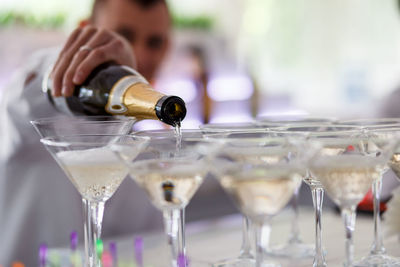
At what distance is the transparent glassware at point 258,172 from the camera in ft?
2.37

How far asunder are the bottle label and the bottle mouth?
4.9 inches

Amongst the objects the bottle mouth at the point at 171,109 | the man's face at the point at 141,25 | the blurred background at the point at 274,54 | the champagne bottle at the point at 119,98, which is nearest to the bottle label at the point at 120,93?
the champagne bottle at the point at 119,98

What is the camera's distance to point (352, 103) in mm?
6523

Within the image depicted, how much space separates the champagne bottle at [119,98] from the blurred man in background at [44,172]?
454 millimetres

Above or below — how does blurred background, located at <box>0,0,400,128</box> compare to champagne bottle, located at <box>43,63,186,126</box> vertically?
above

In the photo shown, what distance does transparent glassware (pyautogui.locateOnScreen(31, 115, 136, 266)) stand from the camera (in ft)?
3.08

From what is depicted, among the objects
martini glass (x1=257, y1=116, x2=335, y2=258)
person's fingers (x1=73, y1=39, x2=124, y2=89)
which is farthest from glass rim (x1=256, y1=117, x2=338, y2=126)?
person's fingers (x1=73, y1=39, x2=124, y2=89)

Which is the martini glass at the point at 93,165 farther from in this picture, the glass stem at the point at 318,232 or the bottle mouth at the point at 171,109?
the glass stem at the point at 318,232

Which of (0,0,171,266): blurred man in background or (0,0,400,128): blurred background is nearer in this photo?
(0,0,171,266): blurred man in background

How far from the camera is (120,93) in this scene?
1.04m

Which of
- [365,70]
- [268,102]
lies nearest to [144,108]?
[268,102]

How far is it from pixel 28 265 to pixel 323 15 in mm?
5569

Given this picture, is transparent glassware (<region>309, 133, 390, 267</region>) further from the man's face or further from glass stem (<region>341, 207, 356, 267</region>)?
the man's face

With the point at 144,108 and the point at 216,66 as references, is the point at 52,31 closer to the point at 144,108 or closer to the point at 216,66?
the point at 216,66
